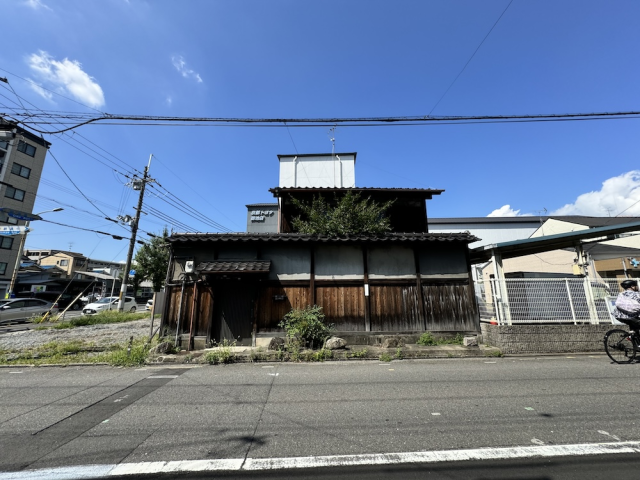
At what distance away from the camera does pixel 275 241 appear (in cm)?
955

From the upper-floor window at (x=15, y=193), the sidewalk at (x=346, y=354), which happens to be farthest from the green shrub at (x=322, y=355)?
the upper-floor window at (x=15, y=193)

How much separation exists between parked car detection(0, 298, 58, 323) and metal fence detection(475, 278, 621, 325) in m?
26.9

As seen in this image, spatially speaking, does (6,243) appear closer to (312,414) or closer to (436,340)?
(312,414)

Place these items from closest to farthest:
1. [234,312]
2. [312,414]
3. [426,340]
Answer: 1. [312,414]
2. [426,340]
3. [234,312]

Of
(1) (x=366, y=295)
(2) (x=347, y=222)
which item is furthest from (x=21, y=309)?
(1) (x=366, y=295)

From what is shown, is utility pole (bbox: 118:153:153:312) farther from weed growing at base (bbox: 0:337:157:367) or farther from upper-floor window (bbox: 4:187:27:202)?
upper-floor window (bbox: 4:187:27:202)

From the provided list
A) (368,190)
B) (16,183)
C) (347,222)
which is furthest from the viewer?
(16,183)

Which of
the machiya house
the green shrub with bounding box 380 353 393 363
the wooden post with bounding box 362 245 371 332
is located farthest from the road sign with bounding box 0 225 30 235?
the green shrub with bounding box 380 353 393 363

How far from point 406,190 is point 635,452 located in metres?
10.8

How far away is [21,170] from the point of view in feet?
104

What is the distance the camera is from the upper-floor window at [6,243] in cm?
2995

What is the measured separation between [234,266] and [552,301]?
10214 mm

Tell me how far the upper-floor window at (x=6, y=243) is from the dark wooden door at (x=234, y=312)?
37.2 meters

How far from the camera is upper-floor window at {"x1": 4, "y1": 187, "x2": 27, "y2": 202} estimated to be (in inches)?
1182
